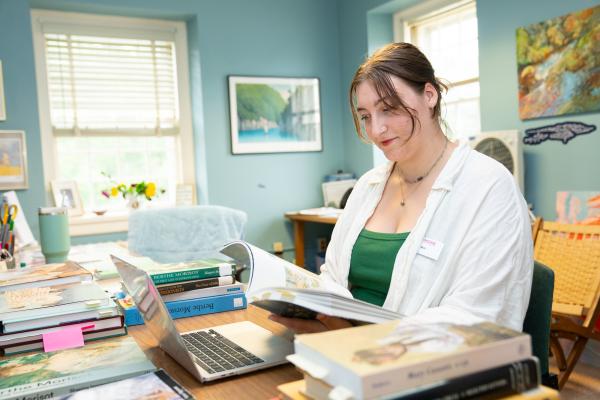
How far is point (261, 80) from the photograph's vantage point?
4.61 meters

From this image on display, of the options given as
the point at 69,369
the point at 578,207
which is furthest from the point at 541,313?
the point at 578,207

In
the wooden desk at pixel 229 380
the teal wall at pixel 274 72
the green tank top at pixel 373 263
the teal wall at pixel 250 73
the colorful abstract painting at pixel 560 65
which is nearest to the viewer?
the wooden desk at pixel 229 380

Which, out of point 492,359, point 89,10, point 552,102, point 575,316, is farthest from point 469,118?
point 492,359

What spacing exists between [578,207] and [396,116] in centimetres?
218

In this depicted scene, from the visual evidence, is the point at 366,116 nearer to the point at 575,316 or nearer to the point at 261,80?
the point at 575,316

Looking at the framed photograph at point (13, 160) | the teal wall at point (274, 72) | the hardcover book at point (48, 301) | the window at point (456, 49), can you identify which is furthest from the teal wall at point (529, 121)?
the framed photograph at point (13, 160)

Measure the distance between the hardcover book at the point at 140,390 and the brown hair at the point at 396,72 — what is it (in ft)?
2.66

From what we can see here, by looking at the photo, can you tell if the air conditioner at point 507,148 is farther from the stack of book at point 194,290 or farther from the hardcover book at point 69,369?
the hardcover book at point 69,369

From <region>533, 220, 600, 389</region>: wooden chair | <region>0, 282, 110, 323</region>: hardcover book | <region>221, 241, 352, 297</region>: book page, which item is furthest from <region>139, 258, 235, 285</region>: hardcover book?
<region>533, 220, 600, 389</region>: wooden chair

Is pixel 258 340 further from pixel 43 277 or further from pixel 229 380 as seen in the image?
pixel 43 277

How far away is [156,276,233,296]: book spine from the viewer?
131 centimetres

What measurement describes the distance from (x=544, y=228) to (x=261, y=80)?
2589 millimetres

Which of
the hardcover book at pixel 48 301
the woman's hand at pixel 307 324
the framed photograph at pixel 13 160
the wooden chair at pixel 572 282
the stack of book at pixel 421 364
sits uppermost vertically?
the framed photograph at pixel 13 160

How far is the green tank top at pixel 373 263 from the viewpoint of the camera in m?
1.37
